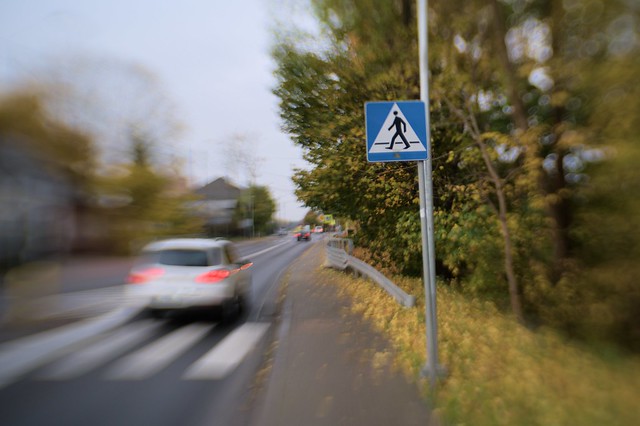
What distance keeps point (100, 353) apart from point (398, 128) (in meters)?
5.01

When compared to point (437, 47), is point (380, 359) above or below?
below

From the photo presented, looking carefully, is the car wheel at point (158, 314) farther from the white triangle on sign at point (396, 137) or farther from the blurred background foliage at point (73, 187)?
the blurred background foliage at point (73, 187)

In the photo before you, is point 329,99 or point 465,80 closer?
point 465,80

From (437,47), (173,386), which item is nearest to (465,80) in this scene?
(437,47)

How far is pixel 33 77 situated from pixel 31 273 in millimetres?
22166

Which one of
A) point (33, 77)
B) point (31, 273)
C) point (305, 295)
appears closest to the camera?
point (31, 273)

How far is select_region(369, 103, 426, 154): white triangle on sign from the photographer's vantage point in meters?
4.46

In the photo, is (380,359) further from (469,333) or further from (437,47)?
(437,47)

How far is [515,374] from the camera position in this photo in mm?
3992

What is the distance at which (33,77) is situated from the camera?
80.9ft

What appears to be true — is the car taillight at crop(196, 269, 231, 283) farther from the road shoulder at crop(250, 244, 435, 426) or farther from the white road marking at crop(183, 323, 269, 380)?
the road shoulder at crop(250, 244, 435, 426)

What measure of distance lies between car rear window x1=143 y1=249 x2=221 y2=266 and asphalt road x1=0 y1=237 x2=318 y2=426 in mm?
1151

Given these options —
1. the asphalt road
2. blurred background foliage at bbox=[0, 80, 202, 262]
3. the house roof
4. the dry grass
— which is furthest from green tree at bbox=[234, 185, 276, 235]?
the dry grass

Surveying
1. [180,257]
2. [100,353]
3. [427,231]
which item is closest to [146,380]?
[100,353]
